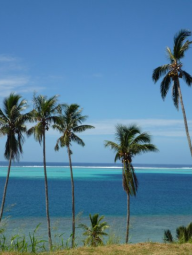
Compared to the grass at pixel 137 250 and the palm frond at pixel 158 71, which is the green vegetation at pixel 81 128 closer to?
the palm frond at pixel 158 71

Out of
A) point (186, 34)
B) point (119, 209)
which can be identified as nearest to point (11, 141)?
point (186, 34)

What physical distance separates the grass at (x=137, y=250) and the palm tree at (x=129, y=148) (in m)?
14.2

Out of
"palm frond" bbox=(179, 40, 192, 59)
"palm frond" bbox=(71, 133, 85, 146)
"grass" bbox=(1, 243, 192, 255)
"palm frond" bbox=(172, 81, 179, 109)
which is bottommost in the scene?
"grass" bbox=(1, 243, 192, 255)

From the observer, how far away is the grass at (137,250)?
10.5 metres

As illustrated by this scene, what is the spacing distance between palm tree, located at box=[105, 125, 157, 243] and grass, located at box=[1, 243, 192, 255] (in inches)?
561

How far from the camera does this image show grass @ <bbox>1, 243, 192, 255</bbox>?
34.4 ft

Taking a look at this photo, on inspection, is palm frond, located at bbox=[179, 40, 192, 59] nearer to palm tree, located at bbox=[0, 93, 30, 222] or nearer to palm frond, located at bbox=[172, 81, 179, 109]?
palm frond, located at bbox=[172, 81, 179, 109]

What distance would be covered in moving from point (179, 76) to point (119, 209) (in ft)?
130

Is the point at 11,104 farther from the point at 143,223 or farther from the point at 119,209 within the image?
the point at 119,209

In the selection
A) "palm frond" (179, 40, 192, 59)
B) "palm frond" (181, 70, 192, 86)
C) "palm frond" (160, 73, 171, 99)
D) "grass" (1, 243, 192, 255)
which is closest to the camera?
"grass" (1, 243, 192, 255)

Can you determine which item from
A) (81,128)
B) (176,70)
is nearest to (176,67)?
(176,70)

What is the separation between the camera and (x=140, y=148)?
86.4ft

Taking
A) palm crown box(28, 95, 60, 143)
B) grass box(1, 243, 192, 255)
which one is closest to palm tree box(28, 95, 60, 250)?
palm crown box(28, 95, 60, 143)

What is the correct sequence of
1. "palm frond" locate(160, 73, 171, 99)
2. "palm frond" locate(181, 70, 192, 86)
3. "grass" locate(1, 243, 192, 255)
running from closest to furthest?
"grass" locate(1, 243, 192, 255) → "palm frond" locate(181, 70, 192, 86) → "palm frond" locate(160, 73, 171, 99)
